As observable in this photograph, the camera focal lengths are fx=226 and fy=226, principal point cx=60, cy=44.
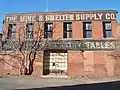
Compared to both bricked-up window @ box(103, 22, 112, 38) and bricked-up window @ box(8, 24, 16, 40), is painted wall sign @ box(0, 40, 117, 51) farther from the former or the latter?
bricked-up window @ box(8, 24, 16, 40)

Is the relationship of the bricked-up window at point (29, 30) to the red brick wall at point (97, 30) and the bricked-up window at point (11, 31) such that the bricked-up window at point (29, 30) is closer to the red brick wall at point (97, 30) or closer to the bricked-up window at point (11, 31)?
the bricked-up window at point (11, 31)

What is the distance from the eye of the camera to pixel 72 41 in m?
25.5

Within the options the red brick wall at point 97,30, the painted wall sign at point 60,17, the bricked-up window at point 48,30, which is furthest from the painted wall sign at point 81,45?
the painted wall sign at point 60,17

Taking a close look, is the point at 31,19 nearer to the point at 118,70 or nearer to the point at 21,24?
the point at 21,24

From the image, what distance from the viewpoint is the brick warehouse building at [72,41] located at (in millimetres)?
24781

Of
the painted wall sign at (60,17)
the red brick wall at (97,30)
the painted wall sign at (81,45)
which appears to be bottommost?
the painted wall sign at (81,45)

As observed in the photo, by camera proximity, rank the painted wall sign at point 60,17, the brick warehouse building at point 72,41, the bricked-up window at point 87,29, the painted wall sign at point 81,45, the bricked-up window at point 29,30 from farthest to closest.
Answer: the bricked-up window at point 29,30 → the bricked-up window at point 87,29 → the painted wall sign at point 60,17 → the painted wall sign at point 81,45 → the brick warehouse building at point 72,41

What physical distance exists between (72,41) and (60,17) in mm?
3318

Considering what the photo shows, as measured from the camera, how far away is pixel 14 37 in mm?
27359

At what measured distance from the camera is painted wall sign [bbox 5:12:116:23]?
84.6ft

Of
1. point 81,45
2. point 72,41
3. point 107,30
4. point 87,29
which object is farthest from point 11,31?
point 107,30

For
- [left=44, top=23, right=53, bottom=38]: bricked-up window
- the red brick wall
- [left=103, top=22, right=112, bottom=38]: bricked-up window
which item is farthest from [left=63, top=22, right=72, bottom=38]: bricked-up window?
[left=103, top=22, right=112, bottom=38]: bricked-up window

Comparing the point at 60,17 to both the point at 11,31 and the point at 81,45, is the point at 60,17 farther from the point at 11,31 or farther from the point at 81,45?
the point at 11,31

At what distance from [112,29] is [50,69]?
27.5 feet
